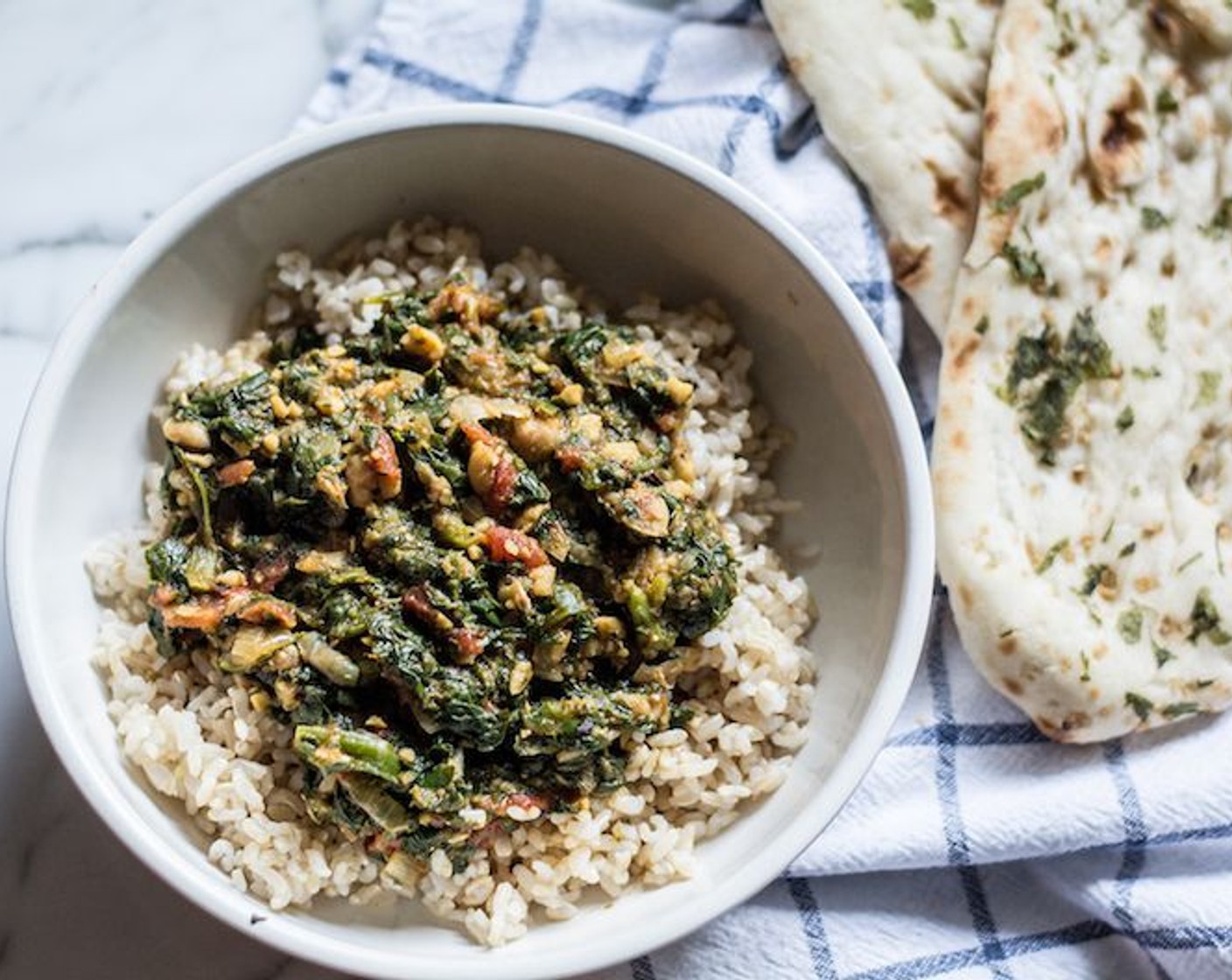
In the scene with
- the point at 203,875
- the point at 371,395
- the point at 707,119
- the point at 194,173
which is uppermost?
the point at 707,119

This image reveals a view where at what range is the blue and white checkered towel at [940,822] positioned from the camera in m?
2.82

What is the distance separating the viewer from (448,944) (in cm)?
244

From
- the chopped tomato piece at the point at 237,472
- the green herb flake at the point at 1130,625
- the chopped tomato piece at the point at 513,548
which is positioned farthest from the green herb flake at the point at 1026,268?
the chopped tomato piece at the point at 237,472

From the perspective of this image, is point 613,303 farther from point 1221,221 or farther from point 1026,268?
point 1221,221

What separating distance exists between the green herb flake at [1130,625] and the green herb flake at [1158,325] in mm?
491

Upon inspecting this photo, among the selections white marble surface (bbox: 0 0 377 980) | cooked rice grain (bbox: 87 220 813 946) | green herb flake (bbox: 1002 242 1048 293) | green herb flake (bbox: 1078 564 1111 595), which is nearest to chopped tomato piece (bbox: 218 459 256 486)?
cooked rice grain (bbox: 87 220 813 946)

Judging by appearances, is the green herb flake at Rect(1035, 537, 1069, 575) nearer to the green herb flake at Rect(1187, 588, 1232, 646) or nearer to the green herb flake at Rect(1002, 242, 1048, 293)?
the green herb flake at Rect(1187, 588, 1232, 646)

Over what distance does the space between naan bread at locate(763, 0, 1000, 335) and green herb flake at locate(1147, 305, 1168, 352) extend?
0.37 m

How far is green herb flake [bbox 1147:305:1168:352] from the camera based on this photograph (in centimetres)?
288

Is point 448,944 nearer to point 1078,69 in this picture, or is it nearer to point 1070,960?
point 1070,960

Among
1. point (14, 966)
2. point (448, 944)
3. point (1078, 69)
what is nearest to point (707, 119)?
point (1078, 69)

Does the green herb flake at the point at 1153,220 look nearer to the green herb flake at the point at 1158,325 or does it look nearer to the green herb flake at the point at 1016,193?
the green herb flake at the point at 1158,325

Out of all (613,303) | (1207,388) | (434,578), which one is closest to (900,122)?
(613,303)

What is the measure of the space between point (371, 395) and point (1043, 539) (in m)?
1.22
